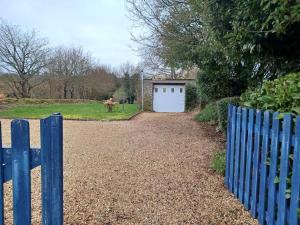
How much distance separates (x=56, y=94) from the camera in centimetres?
2836

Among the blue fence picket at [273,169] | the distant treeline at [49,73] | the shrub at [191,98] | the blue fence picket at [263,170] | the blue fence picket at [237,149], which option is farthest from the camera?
the distant treeline at [49,73]

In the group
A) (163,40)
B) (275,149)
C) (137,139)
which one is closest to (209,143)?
(137,139)

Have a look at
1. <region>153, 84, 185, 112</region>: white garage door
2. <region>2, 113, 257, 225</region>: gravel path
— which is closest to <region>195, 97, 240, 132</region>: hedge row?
<region>2, 113, 257, 225</region>: gravel path

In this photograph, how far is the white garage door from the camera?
2177 cm

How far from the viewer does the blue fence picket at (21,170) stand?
6.86ft

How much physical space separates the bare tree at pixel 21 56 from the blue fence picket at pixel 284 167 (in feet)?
82.4

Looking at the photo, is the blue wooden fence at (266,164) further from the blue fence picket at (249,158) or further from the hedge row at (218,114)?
the hedge row at (218,114)

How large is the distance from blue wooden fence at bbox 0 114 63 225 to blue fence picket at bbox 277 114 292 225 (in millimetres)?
1844

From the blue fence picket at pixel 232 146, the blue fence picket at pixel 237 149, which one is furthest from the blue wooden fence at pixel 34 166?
the blue fence picket at pixel 232 146

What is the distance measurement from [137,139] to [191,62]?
125 inches

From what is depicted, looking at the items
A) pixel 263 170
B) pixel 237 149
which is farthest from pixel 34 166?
pixel 237 149

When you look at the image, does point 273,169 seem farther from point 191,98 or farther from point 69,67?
point 69,67

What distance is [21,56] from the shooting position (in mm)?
24844

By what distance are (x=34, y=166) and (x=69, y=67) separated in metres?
26.8
